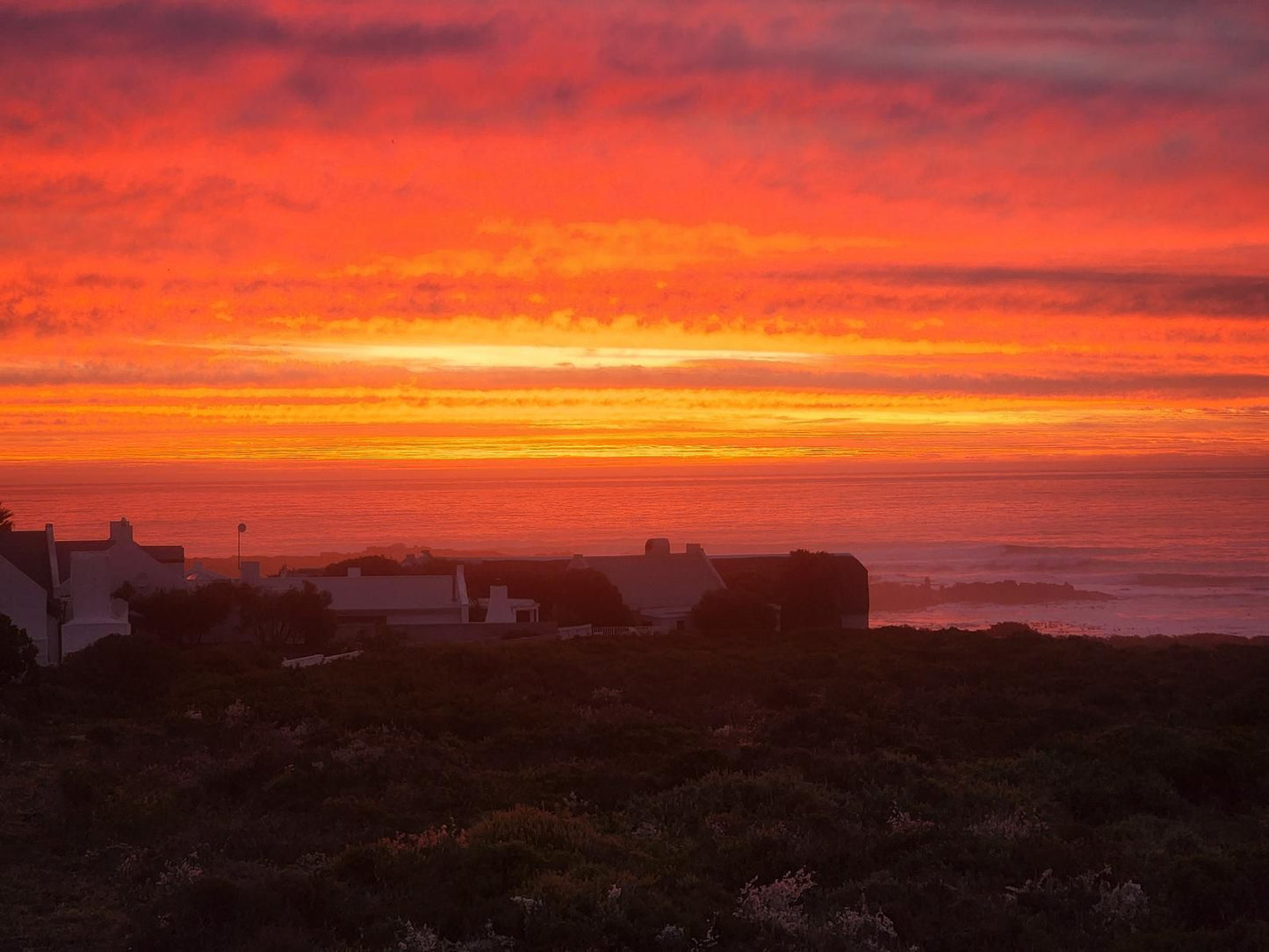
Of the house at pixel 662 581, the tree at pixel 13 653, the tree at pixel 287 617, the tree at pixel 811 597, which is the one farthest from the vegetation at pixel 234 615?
the tree at pixel 811 597

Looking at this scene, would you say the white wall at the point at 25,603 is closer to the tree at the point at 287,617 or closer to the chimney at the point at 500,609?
the tree at the point at 287,617

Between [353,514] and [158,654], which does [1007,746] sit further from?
[353,514]

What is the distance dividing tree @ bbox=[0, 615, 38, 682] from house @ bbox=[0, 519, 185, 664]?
3.21 m

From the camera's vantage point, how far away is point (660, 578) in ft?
145

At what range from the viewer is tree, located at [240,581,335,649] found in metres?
34.2

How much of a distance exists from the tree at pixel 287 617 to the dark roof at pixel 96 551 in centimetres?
448

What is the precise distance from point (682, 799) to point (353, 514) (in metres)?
163

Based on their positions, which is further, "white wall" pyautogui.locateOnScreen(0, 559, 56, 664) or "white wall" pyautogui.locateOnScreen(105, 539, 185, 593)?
"white wall" pyautogui.locateOnScreen(105, 539, 185, 593)

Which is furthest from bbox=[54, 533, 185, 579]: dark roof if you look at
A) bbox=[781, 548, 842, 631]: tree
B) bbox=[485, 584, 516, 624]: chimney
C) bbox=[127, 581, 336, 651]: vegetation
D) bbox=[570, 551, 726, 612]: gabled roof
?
bbox=[781, 548, 842, 631]: tree

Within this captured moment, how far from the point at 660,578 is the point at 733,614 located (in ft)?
19.7

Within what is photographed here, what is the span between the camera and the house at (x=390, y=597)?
37969mm

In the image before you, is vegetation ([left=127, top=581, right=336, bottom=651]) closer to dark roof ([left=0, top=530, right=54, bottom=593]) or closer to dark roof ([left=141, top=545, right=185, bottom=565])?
dark roof ([left=0, top=530, right=54, bottom=593])

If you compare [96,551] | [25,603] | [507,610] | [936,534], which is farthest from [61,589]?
[936,534]

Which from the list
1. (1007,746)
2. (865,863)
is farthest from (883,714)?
(865,863)
